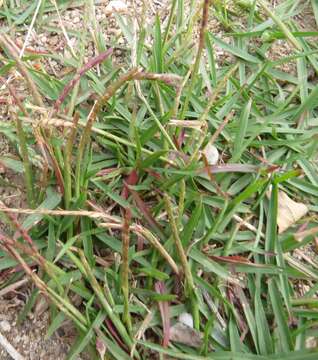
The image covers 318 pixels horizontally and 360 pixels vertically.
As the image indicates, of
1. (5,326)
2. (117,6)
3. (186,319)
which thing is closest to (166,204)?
(186,319)

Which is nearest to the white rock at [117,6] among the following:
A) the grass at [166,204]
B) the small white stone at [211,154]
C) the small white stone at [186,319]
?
the grass at [166,204]

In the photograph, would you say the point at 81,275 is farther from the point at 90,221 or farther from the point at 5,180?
the point at 5,180

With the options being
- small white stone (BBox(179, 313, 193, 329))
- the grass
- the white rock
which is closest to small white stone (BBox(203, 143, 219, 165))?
the grass

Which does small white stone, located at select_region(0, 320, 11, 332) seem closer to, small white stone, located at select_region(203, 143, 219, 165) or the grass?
the grass

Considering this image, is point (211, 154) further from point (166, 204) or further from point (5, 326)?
point (5, 326)

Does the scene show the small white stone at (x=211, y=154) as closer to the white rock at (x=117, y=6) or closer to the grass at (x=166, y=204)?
the grass at (x=166, y=204)

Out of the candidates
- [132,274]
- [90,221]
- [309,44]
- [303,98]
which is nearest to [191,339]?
[132,274]
